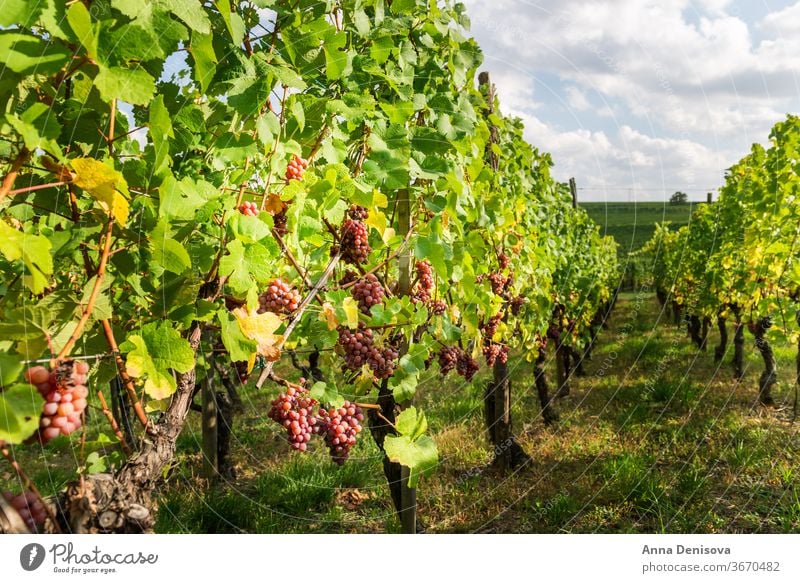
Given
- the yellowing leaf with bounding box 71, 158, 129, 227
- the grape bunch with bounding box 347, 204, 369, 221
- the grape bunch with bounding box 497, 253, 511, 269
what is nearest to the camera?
the yellowing leaf with bounding box 71, 158, 129, 227

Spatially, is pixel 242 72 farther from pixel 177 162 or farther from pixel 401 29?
pixel 401 29

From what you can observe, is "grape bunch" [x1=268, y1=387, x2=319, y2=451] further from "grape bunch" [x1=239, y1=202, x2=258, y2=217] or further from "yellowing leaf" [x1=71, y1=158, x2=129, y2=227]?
"yellowing leaf" [x1=71, y1=158, x2=129, y2=227]

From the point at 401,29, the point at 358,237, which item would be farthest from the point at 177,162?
Answer: the point at 401,29

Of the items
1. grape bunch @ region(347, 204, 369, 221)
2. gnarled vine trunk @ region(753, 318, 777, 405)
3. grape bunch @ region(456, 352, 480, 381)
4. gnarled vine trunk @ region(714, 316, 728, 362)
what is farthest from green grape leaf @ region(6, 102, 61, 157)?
gnarled vine trunk @ region(714, 316, 728, 362)

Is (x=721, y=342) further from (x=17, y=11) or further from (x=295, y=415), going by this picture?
(x=17, y=11)

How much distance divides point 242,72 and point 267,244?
0.41 metres

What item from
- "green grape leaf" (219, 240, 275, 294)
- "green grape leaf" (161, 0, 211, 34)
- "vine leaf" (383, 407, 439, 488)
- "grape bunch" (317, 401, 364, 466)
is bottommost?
"vine leaf" (383, 407, 439, 488)

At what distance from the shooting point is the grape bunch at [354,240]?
5.50ft

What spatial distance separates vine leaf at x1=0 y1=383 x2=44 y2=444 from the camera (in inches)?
32.3

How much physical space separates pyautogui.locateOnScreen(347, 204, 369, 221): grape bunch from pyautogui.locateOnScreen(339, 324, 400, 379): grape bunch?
35 centimetres

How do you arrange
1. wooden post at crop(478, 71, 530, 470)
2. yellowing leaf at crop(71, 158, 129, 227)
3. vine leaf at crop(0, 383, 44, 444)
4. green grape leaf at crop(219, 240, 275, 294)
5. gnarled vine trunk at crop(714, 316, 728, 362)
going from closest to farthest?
vine leaf at crop(0, 383, 44, 444), yellowing leaf at crop(71, 158, 129, 227), green grape leaf at crop(219, 240, 275, 294), wooden post at crop(478, 71, 530, 470), gnarled vine trunk at crop(714, 316, 728, 362)

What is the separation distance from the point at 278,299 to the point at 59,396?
0.62m
